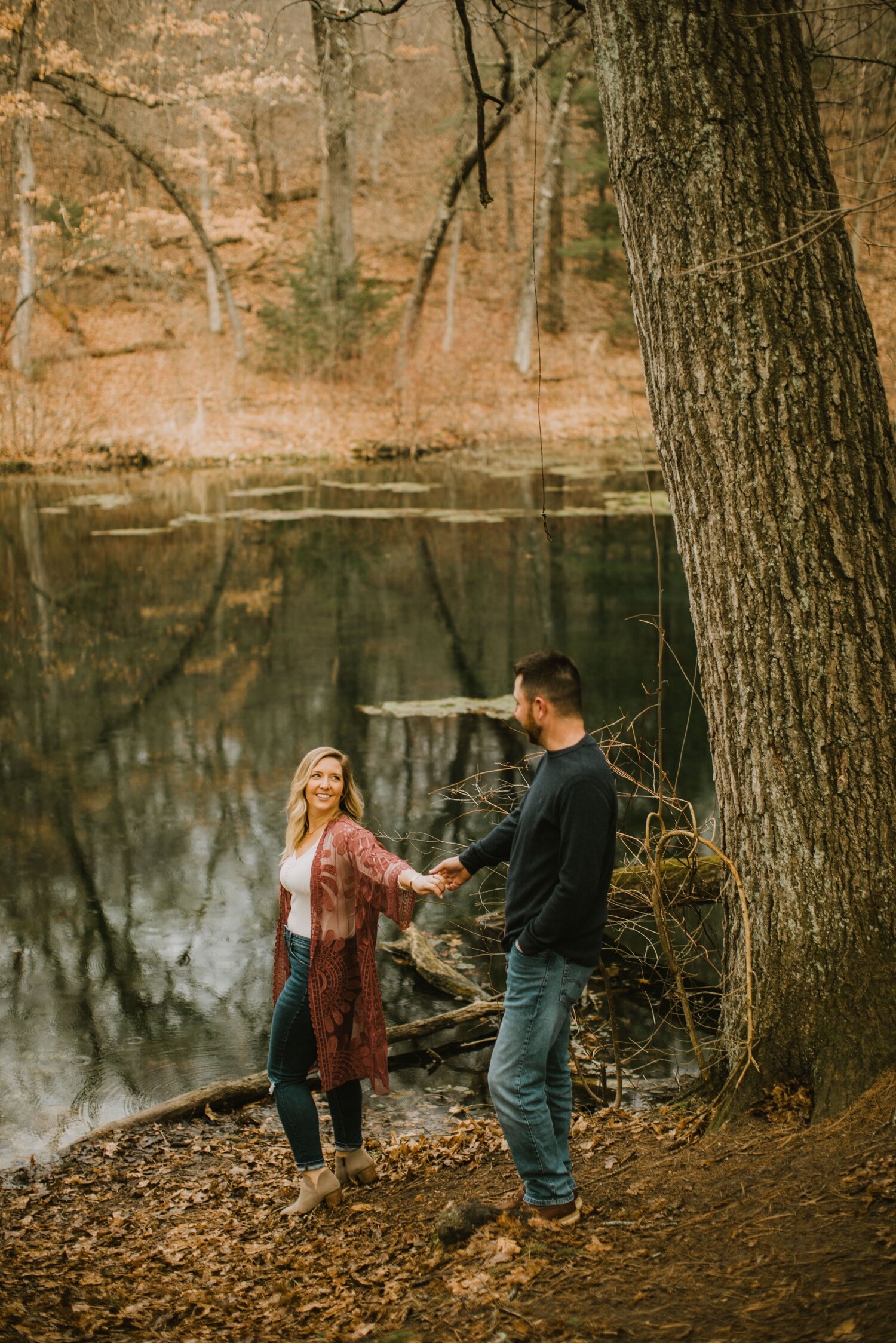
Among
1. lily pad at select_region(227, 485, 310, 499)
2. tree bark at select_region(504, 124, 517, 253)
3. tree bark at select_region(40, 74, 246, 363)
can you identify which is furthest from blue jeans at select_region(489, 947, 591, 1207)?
tree bark at select_region(504, 124, 517, 253)

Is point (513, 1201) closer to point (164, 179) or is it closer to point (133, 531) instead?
point (133, 531)

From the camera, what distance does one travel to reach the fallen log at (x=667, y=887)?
15.9ft

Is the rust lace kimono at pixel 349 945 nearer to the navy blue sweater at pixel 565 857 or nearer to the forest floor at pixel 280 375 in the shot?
the navy blue sweater at pixel 565 857

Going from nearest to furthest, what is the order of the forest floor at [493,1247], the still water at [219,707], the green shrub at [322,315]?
the forest floor at [493,1247] → the still water at [219,707] → the green shrub at [322,315]

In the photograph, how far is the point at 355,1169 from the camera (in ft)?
14.0

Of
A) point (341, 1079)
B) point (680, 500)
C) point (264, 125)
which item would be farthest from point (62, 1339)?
point (264, 125)

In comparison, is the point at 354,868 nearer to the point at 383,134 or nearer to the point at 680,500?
the point at 680,500

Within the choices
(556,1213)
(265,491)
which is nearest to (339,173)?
(265,491)

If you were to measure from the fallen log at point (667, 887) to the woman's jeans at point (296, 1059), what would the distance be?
1.43 m

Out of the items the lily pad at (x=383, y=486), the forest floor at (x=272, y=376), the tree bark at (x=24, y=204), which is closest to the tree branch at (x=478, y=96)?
the lily pad at (x=383, y=486)

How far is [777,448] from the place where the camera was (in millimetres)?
3643

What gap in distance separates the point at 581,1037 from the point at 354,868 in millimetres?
2336

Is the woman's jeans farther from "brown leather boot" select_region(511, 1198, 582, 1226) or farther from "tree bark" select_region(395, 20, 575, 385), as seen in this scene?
"tree bark" select_region(395, 20, 575, 385)

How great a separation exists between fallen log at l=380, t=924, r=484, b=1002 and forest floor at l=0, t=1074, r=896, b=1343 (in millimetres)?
1629
